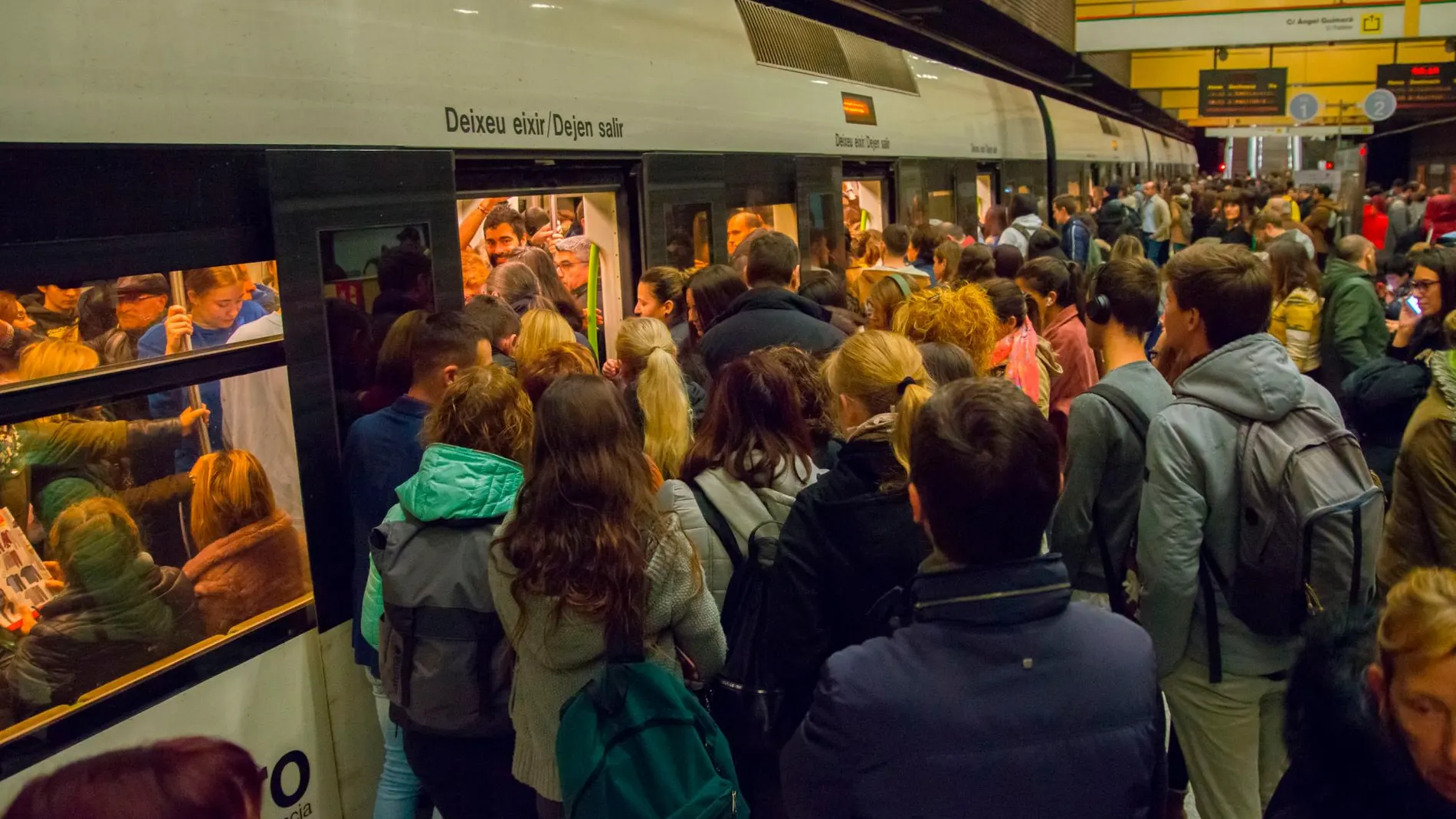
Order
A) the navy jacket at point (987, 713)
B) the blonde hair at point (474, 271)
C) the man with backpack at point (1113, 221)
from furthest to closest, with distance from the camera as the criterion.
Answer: the man with backpack at point (1113, 221) → the blonde hair at point (474, 271) → the navy jacket at point (987, 713)

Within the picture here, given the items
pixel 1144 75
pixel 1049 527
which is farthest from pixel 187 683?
pixel 1144 75

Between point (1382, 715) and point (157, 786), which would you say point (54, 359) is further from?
point (1382, 715)

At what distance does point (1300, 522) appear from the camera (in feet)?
7.78

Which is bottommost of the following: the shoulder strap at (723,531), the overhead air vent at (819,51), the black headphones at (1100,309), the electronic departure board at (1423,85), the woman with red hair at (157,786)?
the shoulder strap at (723,531)

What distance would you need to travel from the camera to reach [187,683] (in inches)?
97.6

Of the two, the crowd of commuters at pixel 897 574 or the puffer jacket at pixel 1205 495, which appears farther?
the puffer jacket at pixel 1205 495

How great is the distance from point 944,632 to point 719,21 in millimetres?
4260

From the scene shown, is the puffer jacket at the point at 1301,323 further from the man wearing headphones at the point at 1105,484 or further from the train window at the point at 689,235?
the man wearing headphones at the point at 1105,484

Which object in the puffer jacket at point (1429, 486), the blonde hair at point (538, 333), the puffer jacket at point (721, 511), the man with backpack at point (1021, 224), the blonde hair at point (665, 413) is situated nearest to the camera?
the puffer jacket at point (721, 511)

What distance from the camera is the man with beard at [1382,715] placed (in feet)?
4.27

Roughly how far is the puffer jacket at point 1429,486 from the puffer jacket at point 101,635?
8.89 ft

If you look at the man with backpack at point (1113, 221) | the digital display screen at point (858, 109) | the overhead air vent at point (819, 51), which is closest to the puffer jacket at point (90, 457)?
the overhead air vent at point (819, 51)

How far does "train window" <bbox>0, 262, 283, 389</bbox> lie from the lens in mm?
2131

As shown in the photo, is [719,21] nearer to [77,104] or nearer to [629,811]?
[77,104]
